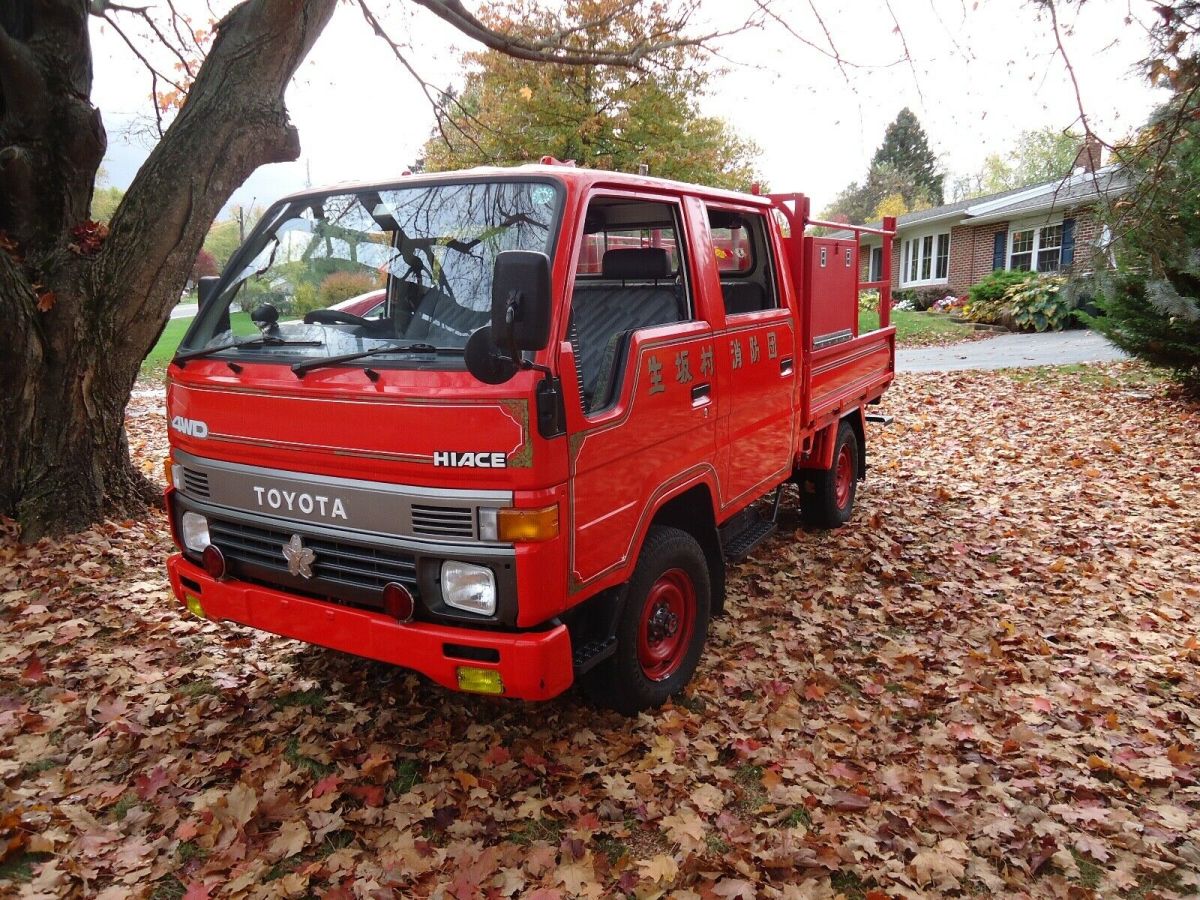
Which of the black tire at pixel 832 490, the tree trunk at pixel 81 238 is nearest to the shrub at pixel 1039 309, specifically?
the black tire at pixel 832 490

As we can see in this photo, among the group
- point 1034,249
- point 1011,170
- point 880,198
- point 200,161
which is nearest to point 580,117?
point 1034,249

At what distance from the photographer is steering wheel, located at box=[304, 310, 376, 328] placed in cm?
344

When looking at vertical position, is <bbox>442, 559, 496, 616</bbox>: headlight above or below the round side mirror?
below

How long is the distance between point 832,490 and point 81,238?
5.71 metres

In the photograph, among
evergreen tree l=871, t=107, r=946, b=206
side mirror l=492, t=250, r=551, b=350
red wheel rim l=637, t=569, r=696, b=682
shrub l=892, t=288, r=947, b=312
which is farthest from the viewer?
evergreen tree l=871, t=107, r=946, b=206

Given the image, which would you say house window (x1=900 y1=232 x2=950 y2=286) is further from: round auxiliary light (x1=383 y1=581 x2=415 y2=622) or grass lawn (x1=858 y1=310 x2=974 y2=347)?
round auxiliary light (x1=383 y1=581 x2=415 y2=622)

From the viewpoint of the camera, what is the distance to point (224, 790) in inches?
131

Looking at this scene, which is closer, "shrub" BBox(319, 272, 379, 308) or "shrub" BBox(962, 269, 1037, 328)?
"shrub" BBox(319, 272, 379, 308)

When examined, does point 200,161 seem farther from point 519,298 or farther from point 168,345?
point 168,345

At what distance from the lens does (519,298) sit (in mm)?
2664

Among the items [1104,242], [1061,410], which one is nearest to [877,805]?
[1104,242]

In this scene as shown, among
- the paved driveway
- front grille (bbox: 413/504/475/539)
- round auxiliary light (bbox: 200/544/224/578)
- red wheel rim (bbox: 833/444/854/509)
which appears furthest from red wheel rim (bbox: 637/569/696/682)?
the paved driveway

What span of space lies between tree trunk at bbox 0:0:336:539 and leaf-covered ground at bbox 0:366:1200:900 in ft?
1.94

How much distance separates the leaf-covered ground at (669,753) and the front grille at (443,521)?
3.67ft
